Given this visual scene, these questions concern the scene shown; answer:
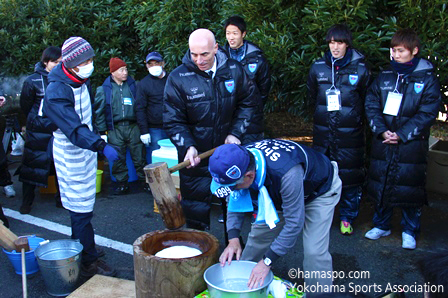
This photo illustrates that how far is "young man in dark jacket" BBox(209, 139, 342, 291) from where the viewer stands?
2.87 m

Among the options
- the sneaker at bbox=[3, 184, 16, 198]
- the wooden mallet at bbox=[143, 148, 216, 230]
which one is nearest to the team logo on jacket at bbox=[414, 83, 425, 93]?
the wooden mallet at bbox=[143, 148, 216, 230]

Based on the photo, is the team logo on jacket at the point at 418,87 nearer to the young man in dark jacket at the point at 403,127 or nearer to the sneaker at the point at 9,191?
the young man in dark jacket at the point at 403,127

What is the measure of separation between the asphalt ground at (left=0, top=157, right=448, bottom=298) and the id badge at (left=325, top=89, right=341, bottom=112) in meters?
1.46

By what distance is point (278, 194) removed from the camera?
3.13 meters

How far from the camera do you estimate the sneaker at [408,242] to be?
4.86 m

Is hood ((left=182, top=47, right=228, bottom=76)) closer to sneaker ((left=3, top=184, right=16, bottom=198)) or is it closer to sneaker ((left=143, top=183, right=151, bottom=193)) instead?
sneaker ((left=143, top=183, right=151, bottom=193))

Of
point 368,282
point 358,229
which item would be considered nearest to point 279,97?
point 358,229

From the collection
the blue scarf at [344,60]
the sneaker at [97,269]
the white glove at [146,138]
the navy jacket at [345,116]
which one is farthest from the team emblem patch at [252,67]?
the sneaker at [97,269]

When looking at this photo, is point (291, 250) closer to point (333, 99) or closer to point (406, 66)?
point (333, 99)

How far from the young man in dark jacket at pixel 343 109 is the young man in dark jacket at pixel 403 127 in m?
0.19

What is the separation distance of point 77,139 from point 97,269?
1.30 m

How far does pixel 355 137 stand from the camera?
514 cm

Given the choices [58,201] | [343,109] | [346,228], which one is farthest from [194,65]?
[58,201]

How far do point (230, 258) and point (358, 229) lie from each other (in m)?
2.66
